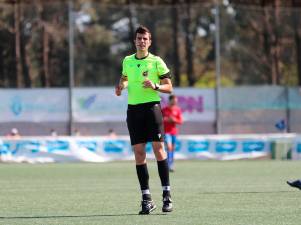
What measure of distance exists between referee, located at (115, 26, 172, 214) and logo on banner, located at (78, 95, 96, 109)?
20.8 meters

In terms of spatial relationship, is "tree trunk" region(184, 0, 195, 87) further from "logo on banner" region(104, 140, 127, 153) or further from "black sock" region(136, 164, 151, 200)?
"black sock" region(136, 164, 151, 200)

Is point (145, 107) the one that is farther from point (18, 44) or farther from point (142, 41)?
point (18, 44)

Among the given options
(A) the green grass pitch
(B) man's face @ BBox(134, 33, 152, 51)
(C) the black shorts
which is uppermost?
(B) man's face @ BBox(134, 33, 152, 51)

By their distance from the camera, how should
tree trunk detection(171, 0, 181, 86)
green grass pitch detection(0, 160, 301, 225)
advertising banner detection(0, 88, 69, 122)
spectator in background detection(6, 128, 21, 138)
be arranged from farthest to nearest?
tree trunk detection(171, 0, 181, 86)
advertising banner detection(0, 88, 69, 122)
spectator in background detection(6, 128, 21, 138)
green grass pitch detection(0, 160, 301, 225)

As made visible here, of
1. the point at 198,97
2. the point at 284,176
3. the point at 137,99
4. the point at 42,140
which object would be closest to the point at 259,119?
the point at 198,97

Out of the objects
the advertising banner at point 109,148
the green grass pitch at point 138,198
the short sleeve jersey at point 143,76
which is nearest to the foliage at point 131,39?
the advertising banner at point 109,148

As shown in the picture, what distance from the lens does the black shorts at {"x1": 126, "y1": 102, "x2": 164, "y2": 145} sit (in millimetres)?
10539

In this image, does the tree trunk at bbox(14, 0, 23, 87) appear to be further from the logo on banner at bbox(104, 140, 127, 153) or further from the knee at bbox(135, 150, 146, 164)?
the knee at bbox(135, 150, 146, 164)

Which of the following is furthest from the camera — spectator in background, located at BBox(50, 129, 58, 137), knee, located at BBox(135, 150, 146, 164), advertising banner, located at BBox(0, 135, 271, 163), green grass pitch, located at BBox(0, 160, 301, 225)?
spectator in background, located at BBox(50, 129, 58, 137)

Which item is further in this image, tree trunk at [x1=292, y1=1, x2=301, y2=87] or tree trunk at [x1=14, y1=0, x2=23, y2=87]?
tree trunk at [x1=292, y1=1, x2=301, y2=87]

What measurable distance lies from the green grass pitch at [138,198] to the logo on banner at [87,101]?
1120 centimetres

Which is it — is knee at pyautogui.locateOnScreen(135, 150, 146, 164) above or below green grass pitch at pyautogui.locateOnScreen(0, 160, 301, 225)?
above

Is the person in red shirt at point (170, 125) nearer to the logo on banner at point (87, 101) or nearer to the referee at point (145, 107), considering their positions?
the referee at point (145, 107)

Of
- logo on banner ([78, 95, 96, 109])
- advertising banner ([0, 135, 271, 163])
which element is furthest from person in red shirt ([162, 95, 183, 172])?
logo on banner ([78, 95, 96, 109])
